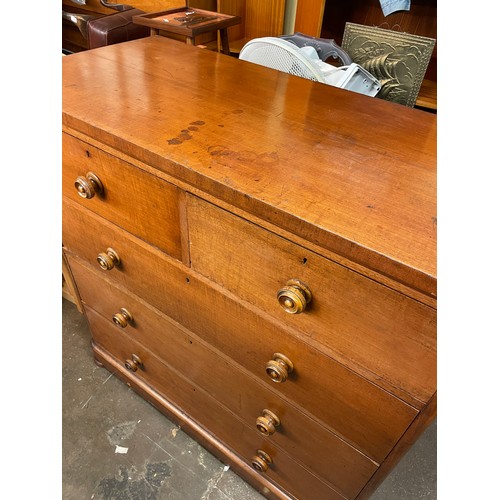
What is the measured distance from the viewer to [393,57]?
1.08 metres

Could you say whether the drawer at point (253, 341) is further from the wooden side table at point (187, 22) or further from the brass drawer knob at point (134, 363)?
the wooden side table at point (187, 22)

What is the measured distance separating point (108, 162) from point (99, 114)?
8 cm

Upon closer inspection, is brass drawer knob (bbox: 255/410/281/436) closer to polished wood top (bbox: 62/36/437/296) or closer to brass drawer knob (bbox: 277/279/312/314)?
brass drawer knob (bbox: 277/279/312/314)

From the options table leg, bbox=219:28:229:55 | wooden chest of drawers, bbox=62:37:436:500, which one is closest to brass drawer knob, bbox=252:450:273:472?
wooden chest of drawers, bbox=62:37:436:500

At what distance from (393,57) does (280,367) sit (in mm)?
946

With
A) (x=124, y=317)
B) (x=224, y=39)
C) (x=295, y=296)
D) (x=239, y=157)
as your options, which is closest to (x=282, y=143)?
(x=239, y=157)

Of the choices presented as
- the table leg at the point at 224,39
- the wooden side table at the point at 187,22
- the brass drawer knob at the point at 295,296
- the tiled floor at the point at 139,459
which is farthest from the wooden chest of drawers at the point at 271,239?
the table leg at the point at 224,39

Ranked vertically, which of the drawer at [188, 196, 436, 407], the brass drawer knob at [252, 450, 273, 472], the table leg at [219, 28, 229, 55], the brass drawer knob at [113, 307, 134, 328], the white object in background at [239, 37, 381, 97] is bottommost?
the brass drawer knob at [252, 450, 273, 472]

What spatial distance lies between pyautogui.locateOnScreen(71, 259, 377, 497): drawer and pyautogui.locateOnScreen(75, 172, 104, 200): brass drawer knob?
0.28m

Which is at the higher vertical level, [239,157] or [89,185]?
[239,157]

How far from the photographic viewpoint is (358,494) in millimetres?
752

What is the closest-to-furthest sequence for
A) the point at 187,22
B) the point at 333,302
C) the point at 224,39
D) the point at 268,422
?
the point at 333,302 < the point at 268,422 < the point at 187,22 < the point at 224,39

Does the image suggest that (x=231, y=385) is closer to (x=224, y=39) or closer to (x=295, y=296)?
(x=295, y=296)

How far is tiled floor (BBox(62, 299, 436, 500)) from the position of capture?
3.50 ft
